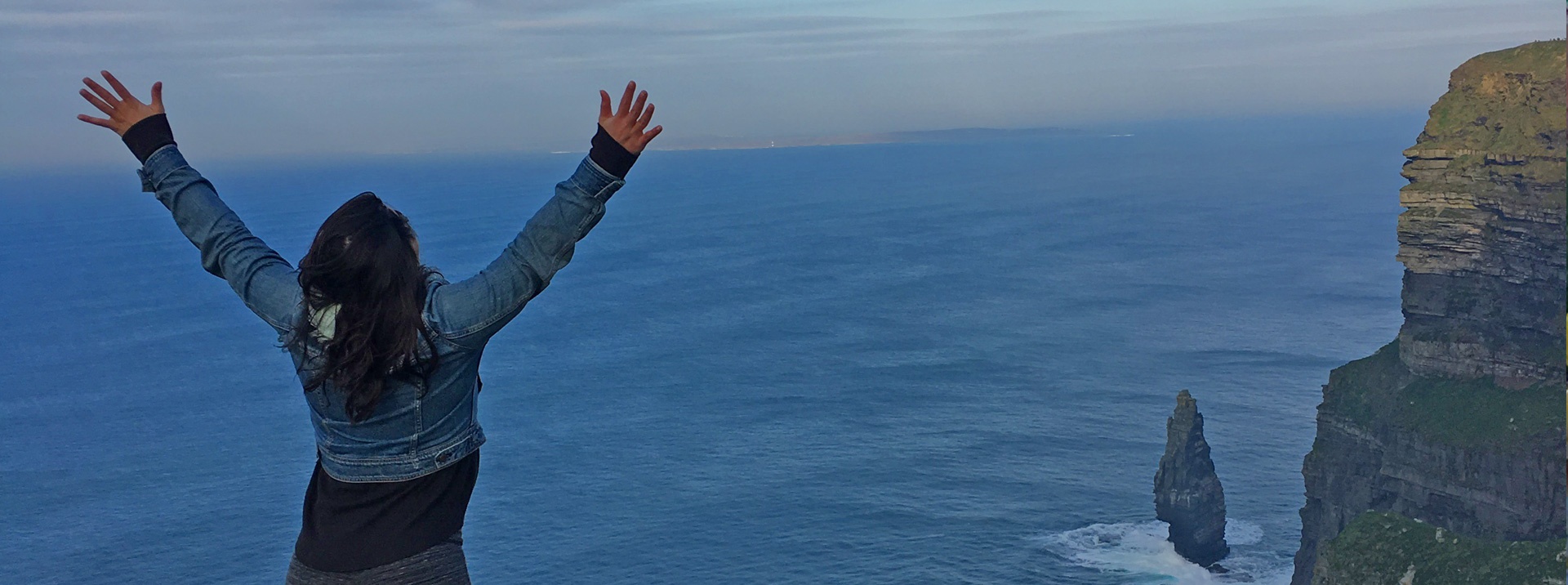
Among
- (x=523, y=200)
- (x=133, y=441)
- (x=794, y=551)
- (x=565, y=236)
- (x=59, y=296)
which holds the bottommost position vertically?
(x=794, y=551)

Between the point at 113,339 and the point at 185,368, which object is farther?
the point at 113,339

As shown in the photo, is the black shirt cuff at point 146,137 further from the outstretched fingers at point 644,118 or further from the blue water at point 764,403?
A: the blue water at point 764,403

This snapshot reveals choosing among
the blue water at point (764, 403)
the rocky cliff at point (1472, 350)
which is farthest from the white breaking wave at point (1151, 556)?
the rocky cliff at point (1472, 350)

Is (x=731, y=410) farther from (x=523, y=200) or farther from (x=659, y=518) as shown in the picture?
(x=523, y=200)

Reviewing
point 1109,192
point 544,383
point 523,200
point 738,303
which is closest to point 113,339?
point 544,383

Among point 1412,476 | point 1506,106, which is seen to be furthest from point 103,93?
point 1506,106

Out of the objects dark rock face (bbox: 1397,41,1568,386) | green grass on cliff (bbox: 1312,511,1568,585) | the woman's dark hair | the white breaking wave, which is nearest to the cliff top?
dark rock face (bbox: 1397,41,1568,386)
